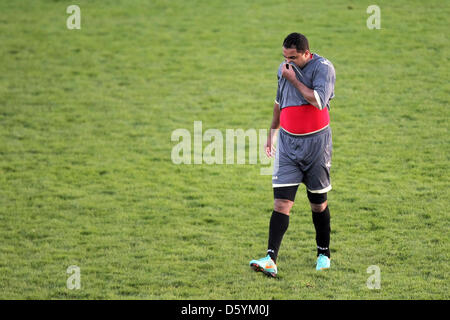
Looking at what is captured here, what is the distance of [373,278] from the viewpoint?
524cm

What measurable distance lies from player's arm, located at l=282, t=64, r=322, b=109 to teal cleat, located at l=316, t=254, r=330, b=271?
1.42 meters

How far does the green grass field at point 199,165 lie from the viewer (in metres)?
5.57

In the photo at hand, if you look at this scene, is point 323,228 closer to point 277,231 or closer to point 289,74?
point 277,231

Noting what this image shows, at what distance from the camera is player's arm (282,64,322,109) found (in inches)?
195

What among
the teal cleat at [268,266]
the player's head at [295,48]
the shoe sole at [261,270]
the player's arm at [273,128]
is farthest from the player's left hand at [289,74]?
the shoe sole at [261,270]

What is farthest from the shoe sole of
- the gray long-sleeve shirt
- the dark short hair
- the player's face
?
the dark short hair

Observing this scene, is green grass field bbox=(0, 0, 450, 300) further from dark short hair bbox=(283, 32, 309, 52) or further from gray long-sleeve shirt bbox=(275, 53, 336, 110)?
dark short hair bbox=(283, 32, 309, 52)

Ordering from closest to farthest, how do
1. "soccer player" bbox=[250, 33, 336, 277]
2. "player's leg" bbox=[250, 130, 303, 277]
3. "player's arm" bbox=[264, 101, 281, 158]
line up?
"soccer player" bbox=[250, 33, 336, 277]
"player's leg" bbox=[250, 130, 303, 277]
"player's arm" bbox=[264, 101, 281, 158]

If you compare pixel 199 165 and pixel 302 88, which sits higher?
pixel 302 88

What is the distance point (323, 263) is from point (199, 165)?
3.42 metres

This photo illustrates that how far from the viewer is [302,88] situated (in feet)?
16.3

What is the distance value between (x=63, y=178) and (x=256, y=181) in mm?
2606

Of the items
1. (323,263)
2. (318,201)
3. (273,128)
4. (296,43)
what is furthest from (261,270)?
(296,43)

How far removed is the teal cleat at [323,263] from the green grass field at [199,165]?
6cm
